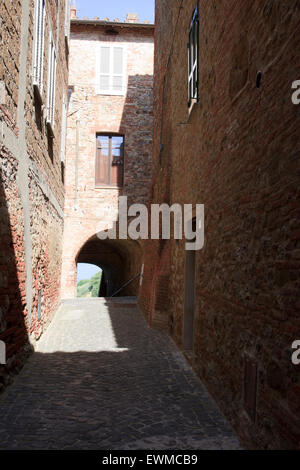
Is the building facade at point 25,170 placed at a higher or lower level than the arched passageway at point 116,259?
higher

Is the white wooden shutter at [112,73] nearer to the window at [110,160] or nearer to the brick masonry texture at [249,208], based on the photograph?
the window at [110,160]

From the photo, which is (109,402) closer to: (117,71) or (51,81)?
(51,81)

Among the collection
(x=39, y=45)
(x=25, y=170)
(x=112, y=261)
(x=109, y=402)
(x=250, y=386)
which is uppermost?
(x=39, y=45)

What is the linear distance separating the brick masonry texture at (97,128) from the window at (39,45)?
316 inches

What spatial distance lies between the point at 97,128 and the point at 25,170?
9.96 m

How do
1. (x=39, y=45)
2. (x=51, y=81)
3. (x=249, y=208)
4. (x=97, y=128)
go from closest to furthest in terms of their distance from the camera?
(x=249, y=208) → (x=39, y=45) → (x=51, y=81) → (x=97, y=128)

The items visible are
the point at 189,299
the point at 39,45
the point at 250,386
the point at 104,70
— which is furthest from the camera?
the point at 104,70

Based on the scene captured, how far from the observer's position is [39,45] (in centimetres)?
675

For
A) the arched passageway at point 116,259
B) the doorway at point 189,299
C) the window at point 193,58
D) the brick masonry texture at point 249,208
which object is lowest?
the arched passageway at point 116,259

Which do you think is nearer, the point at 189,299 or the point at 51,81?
the point at 189,299

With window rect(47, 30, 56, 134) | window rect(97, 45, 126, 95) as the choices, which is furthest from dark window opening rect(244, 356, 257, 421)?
window rect(97, 45, 126, 95)

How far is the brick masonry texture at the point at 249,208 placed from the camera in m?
2.72

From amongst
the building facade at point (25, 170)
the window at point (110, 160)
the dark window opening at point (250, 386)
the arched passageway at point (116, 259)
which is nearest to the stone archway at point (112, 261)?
the arched passageway at point (116, 259)

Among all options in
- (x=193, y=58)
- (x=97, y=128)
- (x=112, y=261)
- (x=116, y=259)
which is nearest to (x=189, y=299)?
(x=193, y=58)
